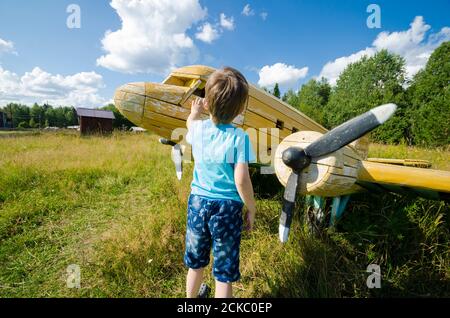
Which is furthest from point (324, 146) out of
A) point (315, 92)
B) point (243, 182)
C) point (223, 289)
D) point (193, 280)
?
point (315, 92)

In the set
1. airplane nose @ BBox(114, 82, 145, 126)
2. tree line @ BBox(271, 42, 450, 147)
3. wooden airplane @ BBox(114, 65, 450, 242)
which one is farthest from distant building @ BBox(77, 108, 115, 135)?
wooden airplane @ BBox(114, 65, 450, 242)

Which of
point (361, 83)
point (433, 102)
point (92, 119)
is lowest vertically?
point (433, 102)

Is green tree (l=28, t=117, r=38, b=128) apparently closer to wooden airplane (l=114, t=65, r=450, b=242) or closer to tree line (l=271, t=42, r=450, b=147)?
tree line (l=271, t=42, r=450, b=147)

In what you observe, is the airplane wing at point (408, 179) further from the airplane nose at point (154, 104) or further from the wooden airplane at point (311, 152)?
the airplane nose at point (154, 104)

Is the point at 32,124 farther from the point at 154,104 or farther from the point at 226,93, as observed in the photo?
the point at 226,93

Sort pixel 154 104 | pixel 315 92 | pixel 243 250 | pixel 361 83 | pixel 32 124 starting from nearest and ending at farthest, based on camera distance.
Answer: pixel 243 250 → pixel 154 104 → pixel 361 83 → pixel 315 92 → pixel 32 124

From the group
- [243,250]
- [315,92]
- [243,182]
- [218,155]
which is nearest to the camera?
[243,182]

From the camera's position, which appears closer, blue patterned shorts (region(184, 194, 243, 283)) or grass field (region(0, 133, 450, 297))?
blue patterned shorts (region(184, 194, 243, 283))

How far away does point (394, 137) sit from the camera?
21.7 m

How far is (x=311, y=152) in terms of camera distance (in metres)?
2.10

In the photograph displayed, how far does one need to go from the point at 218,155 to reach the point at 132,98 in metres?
2.17

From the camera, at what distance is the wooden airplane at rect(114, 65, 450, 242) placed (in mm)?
2061
